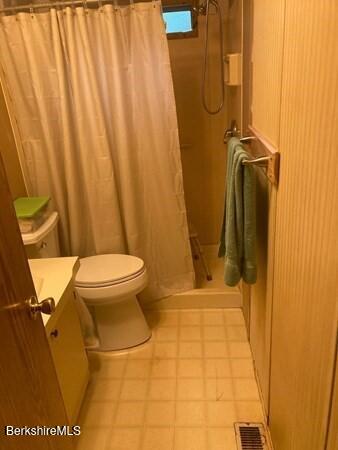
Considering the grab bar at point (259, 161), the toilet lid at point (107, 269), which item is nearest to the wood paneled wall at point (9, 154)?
the toilet lid at point (107, 269)

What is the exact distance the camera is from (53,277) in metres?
1.46

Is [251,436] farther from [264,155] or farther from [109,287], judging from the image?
[264,155]

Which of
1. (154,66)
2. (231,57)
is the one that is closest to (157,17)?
(154,66)

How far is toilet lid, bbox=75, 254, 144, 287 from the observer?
1.85 meters

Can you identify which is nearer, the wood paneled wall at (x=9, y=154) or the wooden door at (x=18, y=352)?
the wooden door at (x=18, y=352)

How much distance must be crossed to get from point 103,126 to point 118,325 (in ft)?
3.73

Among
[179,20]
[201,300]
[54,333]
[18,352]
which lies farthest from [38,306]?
[179,20]

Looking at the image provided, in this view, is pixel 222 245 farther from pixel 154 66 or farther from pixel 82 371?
pixel 154 66

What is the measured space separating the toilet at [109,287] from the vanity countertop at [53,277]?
0.27 metres

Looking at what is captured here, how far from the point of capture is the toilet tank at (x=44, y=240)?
70.0 inches

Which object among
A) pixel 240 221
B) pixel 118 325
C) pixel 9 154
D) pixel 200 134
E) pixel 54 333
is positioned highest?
pixel 9 154

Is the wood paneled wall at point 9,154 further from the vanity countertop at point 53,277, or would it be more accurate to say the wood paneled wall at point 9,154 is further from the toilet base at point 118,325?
the toilet base at point 118,325

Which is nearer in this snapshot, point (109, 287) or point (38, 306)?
point (38, 306)

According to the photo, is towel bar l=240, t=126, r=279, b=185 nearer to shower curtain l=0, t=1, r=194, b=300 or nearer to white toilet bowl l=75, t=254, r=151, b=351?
shower curtain l=0, t=1, r=194, b=300
